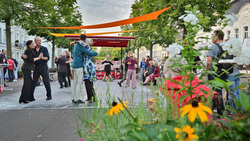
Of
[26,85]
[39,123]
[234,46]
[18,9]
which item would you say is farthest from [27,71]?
[18,9]

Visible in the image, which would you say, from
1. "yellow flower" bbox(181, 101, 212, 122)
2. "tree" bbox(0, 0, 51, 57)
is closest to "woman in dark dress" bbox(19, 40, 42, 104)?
"yellow flower" bbox(181, 101, 212, 122)

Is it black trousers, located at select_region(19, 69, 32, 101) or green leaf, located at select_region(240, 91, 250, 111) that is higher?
green leaf, located at select_region(240, 91, 250, 111)

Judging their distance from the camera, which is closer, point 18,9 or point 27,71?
point 27,71

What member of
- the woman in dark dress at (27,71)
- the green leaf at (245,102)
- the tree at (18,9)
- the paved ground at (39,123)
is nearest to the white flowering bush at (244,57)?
the green leaf at (245,102)

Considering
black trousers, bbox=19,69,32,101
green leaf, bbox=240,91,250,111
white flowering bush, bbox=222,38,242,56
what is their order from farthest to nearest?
black trousers, bbox=19,69,32,101 → white flowering bush, bbox=222,38,242,56 → green leaf, bbox=240,91,250,111

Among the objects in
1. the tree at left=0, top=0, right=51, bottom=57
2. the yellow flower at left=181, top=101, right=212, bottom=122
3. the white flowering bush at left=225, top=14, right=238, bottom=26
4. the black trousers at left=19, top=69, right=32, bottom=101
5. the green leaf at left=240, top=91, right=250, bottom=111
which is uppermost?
the tree at left=0, top=0, right=51, bottom=57

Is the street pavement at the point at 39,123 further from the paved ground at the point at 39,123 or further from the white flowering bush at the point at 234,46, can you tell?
the white flowering bush at the point at 234,46

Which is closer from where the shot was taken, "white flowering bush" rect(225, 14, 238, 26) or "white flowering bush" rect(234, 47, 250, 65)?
"white flowering bush" rect(234, 47, 250, 65)

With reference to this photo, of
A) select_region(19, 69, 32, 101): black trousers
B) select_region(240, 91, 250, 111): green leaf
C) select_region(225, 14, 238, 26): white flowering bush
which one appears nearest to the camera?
select_region(240, 91, 250, 111): green leaf

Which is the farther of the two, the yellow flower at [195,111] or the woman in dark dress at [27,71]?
the woman in dark dress at [27,71]

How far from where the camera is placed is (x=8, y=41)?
19344 millimetres

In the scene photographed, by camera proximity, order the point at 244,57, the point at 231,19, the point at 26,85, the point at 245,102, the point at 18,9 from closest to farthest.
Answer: the point at 245,102 < the point at 244,57 < the point at 231,19 < the point at 26,85 < the point at 18,9

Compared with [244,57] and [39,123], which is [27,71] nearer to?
[39,123]

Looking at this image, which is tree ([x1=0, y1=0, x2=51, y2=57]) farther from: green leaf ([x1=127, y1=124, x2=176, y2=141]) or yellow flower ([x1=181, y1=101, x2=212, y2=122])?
yellow flower ([x1=181, y1=101, x2=212, y2=122])
